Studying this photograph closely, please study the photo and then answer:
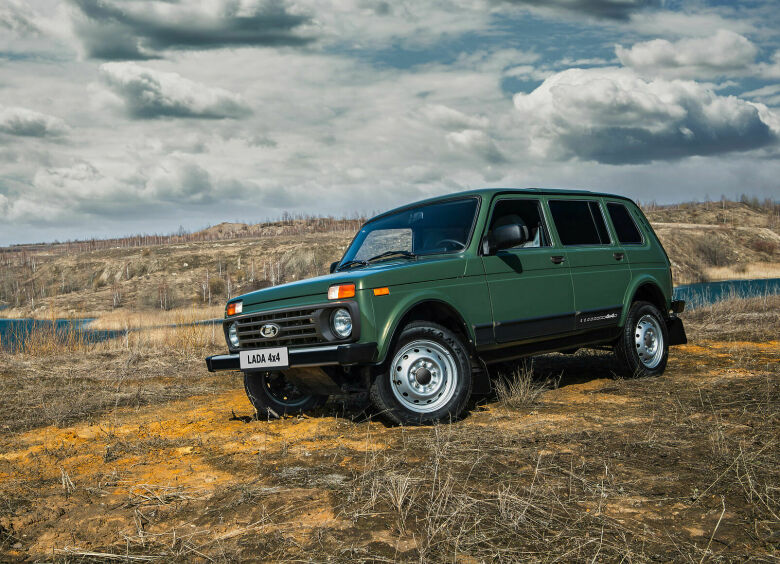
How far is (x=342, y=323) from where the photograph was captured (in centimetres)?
507

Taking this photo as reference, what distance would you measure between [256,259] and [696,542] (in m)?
74.4

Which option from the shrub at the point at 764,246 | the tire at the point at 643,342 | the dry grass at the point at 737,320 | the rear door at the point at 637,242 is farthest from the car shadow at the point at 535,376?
the shrub at the point at 764,246

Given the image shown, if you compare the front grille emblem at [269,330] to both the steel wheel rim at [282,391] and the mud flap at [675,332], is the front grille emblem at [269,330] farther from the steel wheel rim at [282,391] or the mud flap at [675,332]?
the mud flap at [675,332]

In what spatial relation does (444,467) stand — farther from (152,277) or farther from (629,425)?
(152,277)

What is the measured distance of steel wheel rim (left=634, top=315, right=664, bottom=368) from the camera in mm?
7332

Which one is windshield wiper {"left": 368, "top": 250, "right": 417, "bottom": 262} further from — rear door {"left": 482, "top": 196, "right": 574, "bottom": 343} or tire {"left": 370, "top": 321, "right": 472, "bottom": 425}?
tire {"left": 370, "top": 321, "right": 472, "bottom": 425}

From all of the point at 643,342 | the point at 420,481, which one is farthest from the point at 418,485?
the point at 643,342

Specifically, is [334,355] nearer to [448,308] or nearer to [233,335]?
[448,308]

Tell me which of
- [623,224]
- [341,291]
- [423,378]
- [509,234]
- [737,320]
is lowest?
[737,320]

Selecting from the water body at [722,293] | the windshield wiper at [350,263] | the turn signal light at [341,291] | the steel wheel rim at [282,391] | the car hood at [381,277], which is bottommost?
the water body at [722,293]

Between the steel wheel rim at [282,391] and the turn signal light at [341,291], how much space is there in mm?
1558

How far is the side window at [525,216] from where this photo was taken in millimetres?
6266

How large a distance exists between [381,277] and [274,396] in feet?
6.39

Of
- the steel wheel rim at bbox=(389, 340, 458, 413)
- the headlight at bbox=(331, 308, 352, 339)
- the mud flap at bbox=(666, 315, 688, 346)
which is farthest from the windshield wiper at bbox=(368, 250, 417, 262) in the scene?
the mud flap at bbox=(666, 315, 688, 346)
